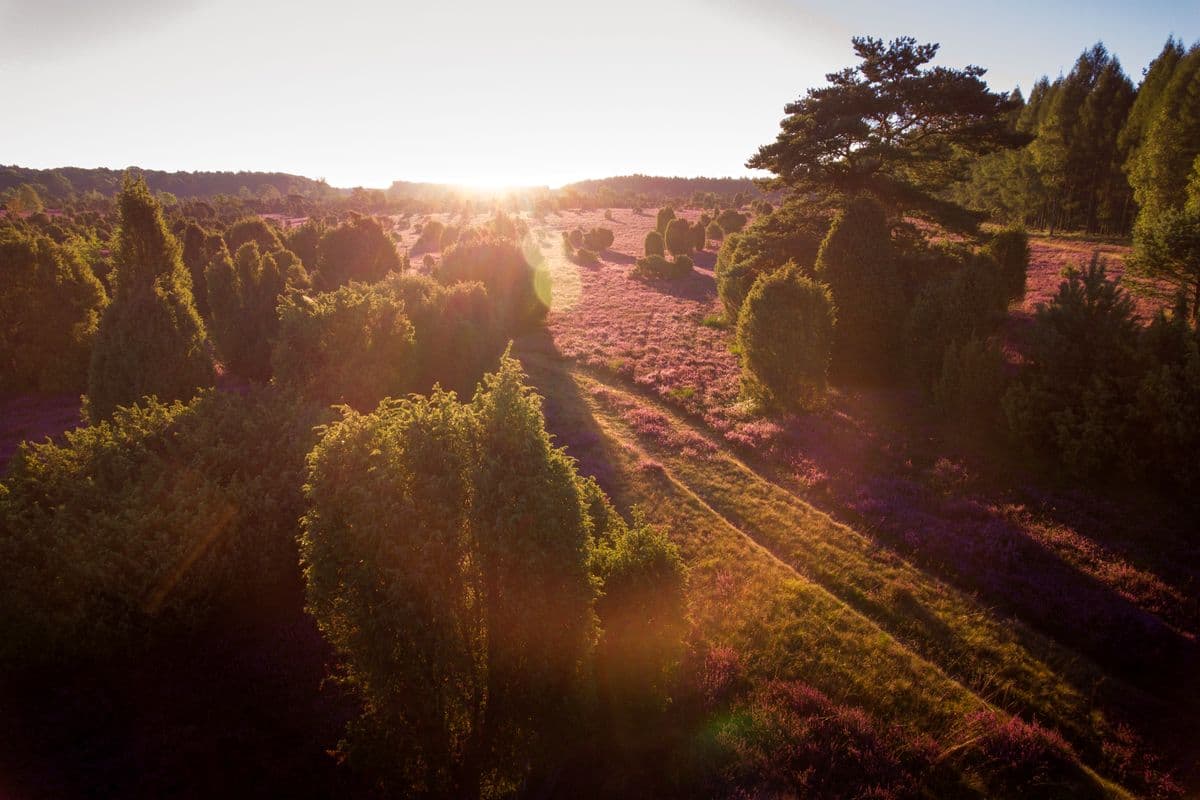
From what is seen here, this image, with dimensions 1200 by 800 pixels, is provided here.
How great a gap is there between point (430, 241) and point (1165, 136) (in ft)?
290

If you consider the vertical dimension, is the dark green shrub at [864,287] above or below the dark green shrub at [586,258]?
below

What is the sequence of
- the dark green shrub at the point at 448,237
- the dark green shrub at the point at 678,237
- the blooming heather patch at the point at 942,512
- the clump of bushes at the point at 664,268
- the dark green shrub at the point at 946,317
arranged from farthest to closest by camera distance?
the dark green shrub at the point at 448,237 → the dark green shrub at the point at 678,237 → the clump of bushes at the point at 664,268 → the dark green shrub at the point at 946,317 → the blooming heather patch at the point at 942,512

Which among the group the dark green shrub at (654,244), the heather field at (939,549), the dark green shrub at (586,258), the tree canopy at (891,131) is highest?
the tree canopy at (891,131)

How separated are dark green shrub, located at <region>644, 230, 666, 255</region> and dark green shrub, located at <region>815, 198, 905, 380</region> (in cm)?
4534

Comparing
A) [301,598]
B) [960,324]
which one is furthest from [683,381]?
[301,598]

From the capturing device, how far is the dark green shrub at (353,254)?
38.1 m

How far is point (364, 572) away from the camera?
7.48 m

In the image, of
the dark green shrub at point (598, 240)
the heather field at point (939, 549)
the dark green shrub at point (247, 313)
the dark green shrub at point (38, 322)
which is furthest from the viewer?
the dark green shrub at point (598, 240)

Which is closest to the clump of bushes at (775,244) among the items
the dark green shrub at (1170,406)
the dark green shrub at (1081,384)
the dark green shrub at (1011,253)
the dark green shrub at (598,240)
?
the dark green shrub at (1011,253)

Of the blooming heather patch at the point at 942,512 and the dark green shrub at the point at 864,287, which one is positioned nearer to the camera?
the blooming heather patch at the point at 942,512

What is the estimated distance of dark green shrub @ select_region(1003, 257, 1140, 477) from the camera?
16.5 meters

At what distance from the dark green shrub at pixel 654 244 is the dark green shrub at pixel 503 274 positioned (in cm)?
3566

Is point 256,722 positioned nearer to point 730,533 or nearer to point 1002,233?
point 730,533

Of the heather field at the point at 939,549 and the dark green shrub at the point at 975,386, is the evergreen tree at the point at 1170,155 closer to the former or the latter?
the dark green shrub at the point at 975,386
